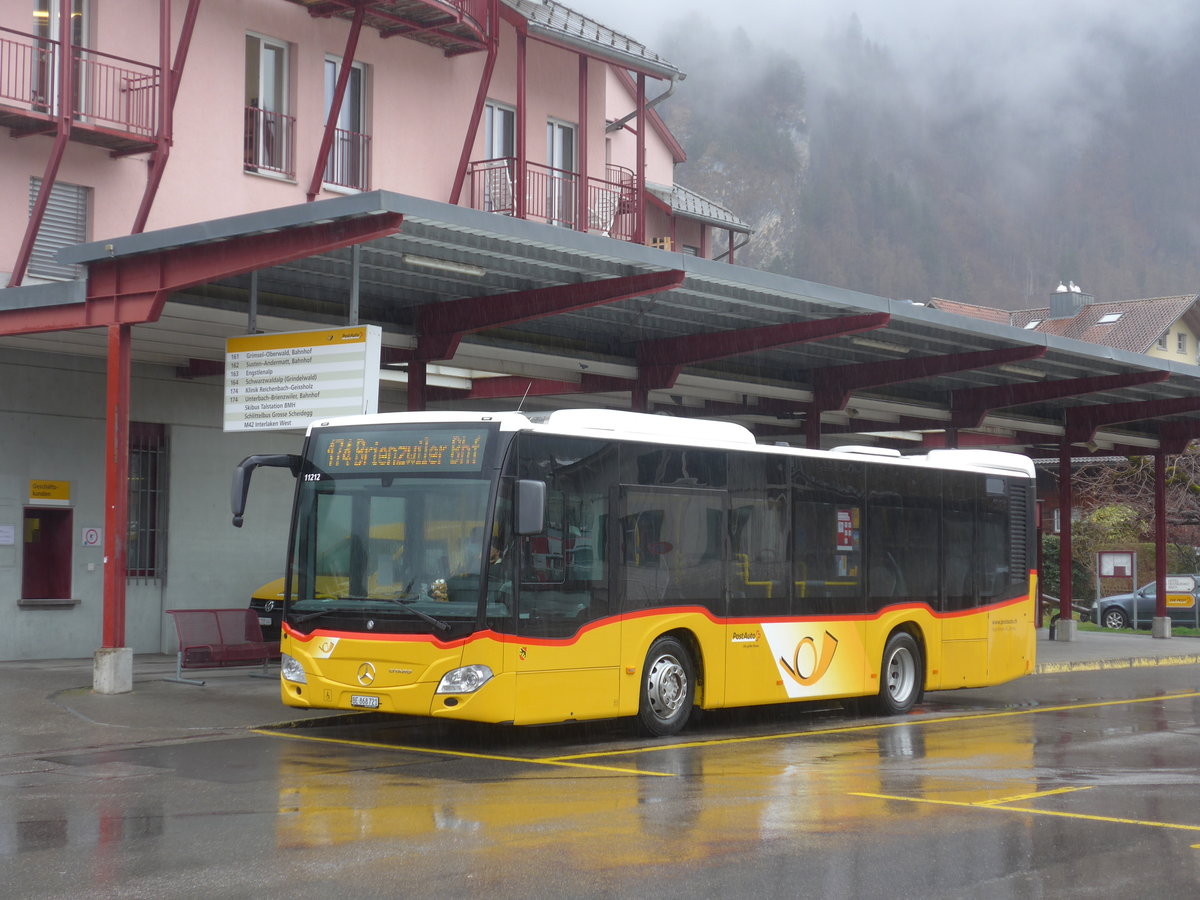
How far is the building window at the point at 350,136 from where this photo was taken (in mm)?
24641

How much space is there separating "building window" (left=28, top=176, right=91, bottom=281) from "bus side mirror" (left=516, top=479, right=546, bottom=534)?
1099 centimetres

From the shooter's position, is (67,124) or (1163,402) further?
(1163,402)

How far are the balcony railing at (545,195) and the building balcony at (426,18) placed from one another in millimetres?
2052

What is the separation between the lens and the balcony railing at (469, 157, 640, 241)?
2736 cm

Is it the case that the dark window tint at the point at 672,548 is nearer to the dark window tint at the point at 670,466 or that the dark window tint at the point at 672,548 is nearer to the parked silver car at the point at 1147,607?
the dark window tint at the point at 670,466

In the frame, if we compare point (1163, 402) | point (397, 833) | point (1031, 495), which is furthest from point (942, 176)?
point (397, 833)

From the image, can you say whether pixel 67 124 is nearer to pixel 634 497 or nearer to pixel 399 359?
pixel 399 359

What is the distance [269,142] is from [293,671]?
1273 cm

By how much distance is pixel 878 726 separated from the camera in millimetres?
15867

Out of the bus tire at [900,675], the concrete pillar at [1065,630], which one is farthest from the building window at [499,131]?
the concrete pillar at [1065,630]

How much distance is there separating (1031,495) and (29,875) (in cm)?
1448

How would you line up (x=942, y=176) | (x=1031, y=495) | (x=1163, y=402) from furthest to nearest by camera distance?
(x=942, y=176) < (x=1163, y=402) < (x=1031, y=495)

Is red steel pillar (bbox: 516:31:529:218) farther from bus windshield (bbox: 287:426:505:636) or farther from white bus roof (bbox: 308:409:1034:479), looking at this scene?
bus windshield (bbox: 287:426:505:636)

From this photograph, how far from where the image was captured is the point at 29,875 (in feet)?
24.9
